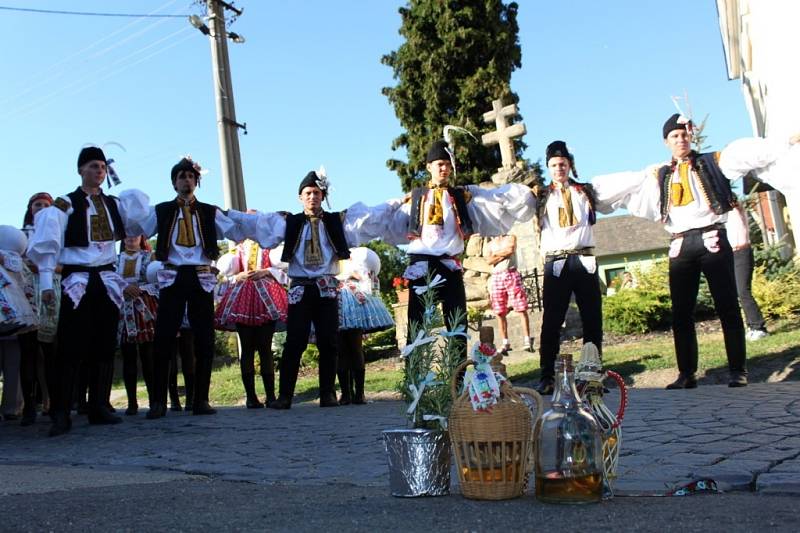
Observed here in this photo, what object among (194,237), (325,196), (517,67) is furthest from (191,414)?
(517,67)

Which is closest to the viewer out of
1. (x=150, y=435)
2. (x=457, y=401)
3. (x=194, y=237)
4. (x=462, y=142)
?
(x=457, y=401)

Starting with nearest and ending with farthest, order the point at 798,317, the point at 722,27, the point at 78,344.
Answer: the point at 78,344, the point at 798,317, the point at 722,27

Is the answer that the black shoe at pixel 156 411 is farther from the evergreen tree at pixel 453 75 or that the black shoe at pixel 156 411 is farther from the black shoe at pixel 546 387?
the evergreen tree at pixel 453 75

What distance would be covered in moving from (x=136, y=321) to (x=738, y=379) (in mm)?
5232

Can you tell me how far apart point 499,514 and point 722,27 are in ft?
77.9

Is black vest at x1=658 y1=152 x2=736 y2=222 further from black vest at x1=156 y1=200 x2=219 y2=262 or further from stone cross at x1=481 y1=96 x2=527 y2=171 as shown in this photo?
stone cross at x1=481 y1=96 x2=527 y2=171

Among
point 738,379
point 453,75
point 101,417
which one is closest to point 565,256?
point 738,379

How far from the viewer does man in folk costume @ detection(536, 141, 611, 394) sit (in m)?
6.14

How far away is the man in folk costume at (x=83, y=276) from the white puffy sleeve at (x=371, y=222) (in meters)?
1.89

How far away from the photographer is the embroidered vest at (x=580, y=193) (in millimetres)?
6223

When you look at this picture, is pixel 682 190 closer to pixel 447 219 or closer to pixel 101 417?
pixel 447 219

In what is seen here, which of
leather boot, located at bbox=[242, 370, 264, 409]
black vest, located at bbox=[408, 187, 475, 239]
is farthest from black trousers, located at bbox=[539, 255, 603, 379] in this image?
leather boot, located at bbox=[242, 370, 264, 409]

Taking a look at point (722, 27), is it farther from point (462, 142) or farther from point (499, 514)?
point (499, 514)

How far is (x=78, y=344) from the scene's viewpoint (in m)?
5.67
